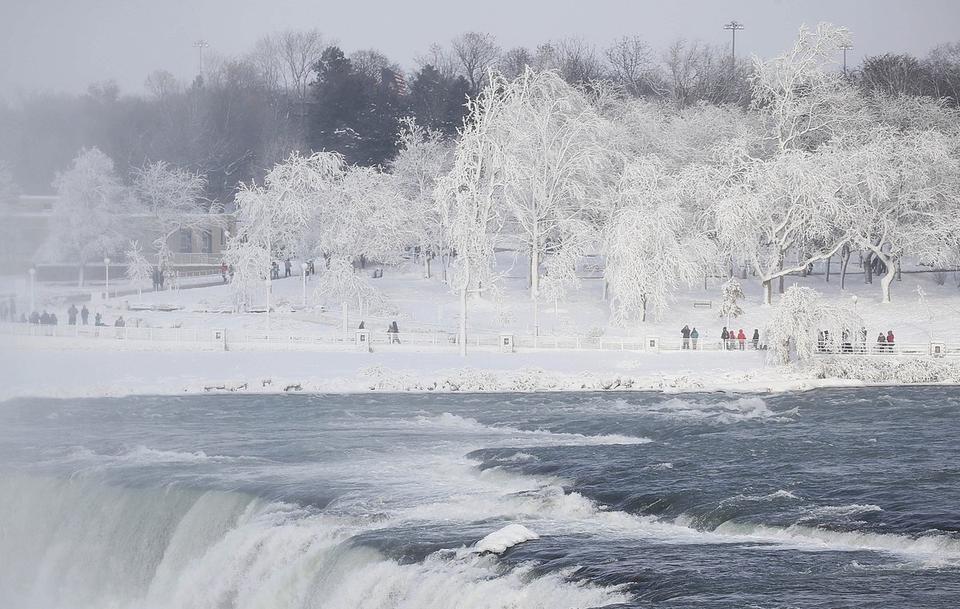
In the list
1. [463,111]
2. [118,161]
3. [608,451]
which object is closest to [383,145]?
[463,111]

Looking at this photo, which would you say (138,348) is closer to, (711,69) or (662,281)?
(662,281)

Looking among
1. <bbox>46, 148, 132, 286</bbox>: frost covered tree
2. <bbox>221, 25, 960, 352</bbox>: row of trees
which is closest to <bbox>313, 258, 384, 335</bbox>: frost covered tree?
<bbox>221, 25, 960, 352</bbox>: row of trees

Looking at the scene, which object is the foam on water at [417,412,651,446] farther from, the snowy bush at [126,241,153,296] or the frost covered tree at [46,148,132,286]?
the frost covered tree at [46,148,132,286]

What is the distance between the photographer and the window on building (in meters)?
93.4

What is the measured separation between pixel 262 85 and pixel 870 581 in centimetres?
10702

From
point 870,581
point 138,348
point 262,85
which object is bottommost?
point 870,581

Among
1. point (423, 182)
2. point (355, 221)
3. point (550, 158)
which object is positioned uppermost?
point (423, 182)

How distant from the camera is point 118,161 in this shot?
103438 millimetres

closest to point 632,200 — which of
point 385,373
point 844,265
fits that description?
point 844,265

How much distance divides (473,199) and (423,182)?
94.9 feet

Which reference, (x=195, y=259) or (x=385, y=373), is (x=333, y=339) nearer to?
(x=385, y=373)

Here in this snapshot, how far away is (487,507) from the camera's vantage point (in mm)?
28062

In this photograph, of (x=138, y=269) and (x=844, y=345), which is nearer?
(x=844, y=345)

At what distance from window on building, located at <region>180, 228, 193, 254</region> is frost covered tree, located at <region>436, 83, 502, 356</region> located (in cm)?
3771
